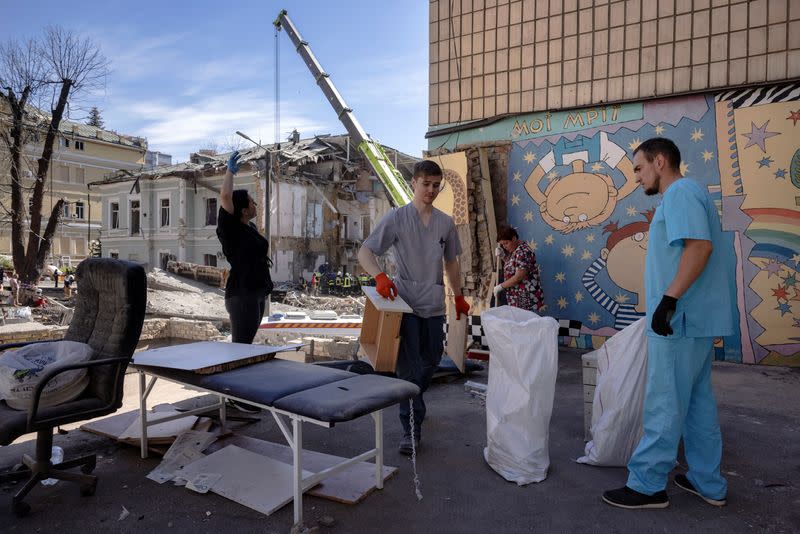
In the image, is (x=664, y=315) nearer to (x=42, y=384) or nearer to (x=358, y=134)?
(x=42, y=384)

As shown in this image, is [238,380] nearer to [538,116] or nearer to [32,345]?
[32,345]

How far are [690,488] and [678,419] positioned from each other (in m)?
0.53

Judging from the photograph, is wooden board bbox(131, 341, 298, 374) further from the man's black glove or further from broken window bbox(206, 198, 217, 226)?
broken window bbox(206, 198, 217, 226)

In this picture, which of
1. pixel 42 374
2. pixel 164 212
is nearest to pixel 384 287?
pixel 42 374

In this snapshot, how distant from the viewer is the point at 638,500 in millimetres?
2658

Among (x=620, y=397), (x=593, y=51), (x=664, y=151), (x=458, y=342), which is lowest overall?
(x=458, y=342)

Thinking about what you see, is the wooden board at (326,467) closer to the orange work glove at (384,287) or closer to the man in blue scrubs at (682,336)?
the orange work glove at (384,287)

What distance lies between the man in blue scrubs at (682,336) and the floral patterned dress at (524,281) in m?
3.45

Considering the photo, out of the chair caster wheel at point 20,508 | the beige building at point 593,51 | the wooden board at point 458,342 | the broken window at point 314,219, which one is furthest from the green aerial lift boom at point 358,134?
the chair caster wheel at point 20,508

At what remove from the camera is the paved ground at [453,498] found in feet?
8.40

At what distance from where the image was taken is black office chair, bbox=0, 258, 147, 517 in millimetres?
2729

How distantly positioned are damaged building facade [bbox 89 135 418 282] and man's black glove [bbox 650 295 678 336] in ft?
74.1

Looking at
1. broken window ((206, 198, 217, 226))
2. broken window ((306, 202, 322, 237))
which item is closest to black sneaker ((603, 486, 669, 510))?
broken window ((306, 202, 322, 237))

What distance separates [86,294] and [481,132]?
5.66 m
